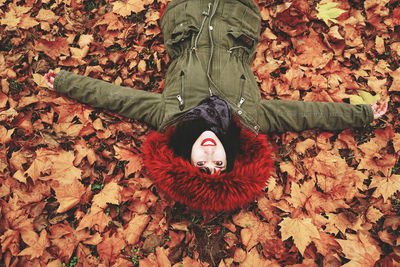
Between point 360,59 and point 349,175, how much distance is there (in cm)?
144

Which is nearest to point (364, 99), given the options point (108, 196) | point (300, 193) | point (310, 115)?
point (310, 115)

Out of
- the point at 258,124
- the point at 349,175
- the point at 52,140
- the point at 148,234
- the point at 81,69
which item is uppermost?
the point at 81,69

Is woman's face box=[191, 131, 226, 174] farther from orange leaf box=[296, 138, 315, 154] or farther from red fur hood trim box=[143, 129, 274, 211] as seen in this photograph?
orange leaf box=[296, 138, 315, 154]

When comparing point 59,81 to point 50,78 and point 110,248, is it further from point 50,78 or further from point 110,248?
point 110,248

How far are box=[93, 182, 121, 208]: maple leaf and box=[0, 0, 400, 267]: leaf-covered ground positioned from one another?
0.03 ft

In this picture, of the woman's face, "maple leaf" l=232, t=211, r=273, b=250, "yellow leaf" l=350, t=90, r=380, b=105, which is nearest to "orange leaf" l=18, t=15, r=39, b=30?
the woman's face

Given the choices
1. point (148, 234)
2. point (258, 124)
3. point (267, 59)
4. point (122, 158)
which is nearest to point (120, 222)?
point (148, 234)

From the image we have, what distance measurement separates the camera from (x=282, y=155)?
8.82ft

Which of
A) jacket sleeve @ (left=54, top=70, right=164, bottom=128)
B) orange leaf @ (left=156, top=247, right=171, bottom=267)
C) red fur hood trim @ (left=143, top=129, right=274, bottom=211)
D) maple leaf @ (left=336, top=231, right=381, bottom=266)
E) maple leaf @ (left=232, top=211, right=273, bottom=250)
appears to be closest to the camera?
red fur hood trim @ (left=143, top=129, right=274, bottom=211)

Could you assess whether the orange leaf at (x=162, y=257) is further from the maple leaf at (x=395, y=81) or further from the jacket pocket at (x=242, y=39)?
the maple leaf at (x=395, y=81)

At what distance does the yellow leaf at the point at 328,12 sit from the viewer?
2.99 m

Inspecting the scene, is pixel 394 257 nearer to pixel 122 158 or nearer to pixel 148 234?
pixel 148 234

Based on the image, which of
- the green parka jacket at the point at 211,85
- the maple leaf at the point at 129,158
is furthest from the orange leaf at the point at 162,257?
the green parka jacket at the point at 211,85

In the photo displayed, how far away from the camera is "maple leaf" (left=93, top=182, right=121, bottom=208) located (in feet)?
7.89
